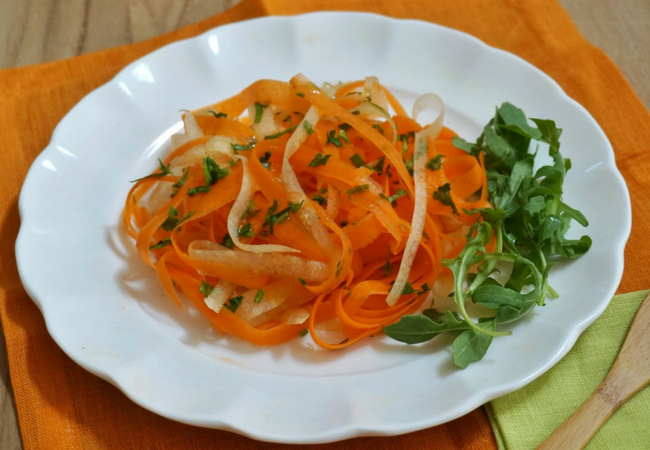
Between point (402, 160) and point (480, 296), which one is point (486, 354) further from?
point (402, 160)

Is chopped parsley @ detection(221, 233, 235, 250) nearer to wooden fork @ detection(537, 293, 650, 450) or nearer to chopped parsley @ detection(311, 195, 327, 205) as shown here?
chopped parsley @ detection(311, 195, 327, 205)

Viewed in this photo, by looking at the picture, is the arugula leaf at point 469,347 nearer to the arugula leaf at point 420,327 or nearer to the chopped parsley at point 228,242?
the arugula leaf at point 420,327

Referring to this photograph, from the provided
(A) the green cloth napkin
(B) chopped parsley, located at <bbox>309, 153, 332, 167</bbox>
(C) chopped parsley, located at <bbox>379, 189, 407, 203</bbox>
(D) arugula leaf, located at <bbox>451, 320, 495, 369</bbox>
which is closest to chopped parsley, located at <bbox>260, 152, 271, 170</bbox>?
(B) chopped parsley, located at <bbox>309, 153, 332, 167</bbox>

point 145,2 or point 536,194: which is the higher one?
point 536,194

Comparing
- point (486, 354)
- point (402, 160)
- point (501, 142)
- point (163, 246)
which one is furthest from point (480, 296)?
point (163, 246)

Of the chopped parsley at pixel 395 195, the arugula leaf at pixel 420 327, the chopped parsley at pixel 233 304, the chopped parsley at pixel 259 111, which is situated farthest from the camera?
the chopped parsley at pixel 259 111

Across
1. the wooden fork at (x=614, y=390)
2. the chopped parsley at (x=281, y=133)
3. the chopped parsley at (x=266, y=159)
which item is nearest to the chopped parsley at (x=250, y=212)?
the chopped parsley at (x=266, y=159)

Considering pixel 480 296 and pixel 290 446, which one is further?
pixel 480 296

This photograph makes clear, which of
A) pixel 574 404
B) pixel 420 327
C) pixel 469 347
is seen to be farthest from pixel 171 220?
pixel 574 404
